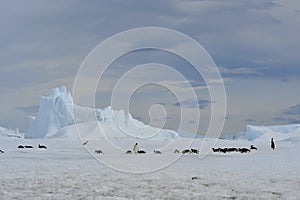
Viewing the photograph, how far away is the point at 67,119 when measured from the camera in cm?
10762

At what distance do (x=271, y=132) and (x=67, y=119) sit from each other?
57.8 metres

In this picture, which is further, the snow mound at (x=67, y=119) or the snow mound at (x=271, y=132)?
the snow mound at (x=271, y=132)

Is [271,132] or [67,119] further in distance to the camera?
[271,132]

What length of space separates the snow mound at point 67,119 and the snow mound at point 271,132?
31.2 meters

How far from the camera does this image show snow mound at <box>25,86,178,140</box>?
340 feet

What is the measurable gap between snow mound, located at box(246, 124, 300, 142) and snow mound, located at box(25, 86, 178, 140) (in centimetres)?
3118

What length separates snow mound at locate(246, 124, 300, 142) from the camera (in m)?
117

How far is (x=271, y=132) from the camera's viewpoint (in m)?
124

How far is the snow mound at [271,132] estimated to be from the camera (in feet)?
383

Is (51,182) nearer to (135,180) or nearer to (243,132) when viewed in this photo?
(135,180)

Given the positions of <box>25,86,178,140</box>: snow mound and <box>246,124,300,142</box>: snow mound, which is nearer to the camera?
<box>25,86,178,140</box>: snow mound

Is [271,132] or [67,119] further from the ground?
Answer: [271,132]

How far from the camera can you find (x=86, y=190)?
14219 millimetres

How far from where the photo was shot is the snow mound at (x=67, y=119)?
340 ft
